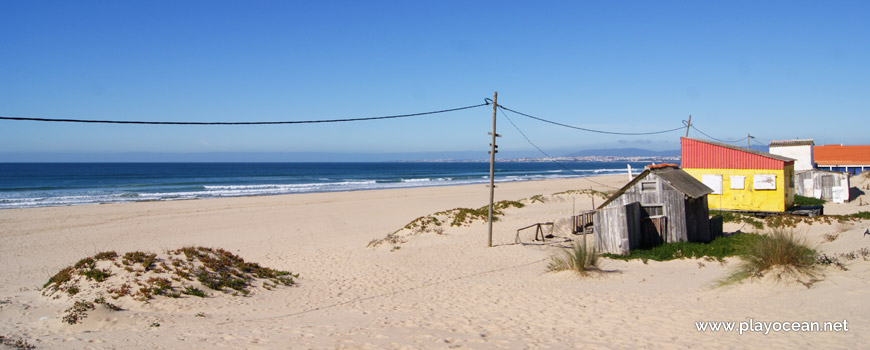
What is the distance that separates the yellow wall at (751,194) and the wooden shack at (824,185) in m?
7.44

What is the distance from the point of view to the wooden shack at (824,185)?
2702cm

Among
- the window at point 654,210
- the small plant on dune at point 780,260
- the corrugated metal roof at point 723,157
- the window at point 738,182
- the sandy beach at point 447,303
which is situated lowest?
the sandy beach at point 447,303

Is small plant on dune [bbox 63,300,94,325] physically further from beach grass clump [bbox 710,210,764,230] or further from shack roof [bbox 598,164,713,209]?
beach grass clump [bbox 710,210,764,230]

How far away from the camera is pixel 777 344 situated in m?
6.36

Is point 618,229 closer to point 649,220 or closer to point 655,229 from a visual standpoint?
point 649,220

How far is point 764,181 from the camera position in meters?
21.2

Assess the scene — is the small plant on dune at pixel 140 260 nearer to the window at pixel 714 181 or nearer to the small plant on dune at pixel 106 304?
the small plant on dune at pixel 106 304

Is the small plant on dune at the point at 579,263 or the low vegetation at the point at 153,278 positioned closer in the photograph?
the low vegetation at the point at 153,278

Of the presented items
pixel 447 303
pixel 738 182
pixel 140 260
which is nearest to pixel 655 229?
pixel 447 303

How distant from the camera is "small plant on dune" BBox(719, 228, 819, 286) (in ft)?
29.8

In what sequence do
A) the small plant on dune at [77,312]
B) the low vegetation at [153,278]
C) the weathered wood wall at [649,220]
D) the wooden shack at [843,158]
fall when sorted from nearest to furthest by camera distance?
the small plant on dune at [77,312] → the low vegetation at [153,278] → the weathered wood wall at [649,220] → the wooden shack at [843,158]

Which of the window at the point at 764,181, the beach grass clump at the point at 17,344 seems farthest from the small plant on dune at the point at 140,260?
the window at the point at 764,181

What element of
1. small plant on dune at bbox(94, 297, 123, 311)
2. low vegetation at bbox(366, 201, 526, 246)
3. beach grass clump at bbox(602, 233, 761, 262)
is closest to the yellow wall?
beach grass clump at bbox(602, 233, 761, 262)

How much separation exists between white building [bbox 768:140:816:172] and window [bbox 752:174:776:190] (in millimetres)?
12592
